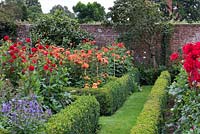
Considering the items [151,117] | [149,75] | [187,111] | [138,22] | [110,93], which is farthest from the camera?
[138,22]

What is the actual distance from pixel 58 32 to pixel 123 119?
692 cm

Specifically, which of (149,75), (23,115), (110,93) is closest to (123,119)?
(110,93)

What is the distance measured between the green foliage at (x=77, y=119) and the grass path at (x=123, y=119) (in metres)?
0.38

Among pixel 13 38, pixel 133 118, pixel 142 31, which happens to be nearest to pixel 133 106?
pixel 133 118

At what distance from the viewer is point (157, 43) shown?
610 inches

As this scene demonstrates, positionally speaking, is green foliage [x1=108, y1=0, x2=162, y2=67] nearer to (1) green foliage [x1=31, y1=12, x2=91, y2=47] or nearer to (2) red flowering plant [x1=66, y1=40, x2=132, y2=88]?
(1) green foliage [x1=31, y1=12, x2=91, y2=47]

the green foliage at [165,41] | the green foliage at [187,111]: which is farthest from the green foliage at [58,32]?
the green foliage at [187,111]

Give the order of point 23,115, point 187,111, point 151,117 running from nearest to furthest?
point 23,115 → point 187,111 → point 151,117

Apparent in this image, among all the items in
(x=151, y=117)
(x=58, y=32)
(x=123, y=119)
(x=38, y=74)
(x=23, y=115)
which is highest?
(x=58, y=32)

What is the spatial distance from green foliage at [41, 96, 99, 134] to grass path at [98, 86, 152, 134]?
1.24 feet

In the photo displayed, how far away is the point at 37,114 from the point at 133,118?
14.8ft

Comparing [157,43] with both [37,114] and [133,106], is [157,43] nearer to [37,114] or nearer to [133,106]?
[133,106]

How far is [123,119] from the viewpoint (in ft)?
27.2

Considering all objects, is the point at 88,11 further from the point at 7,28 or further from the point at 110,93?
the point at 110,93
